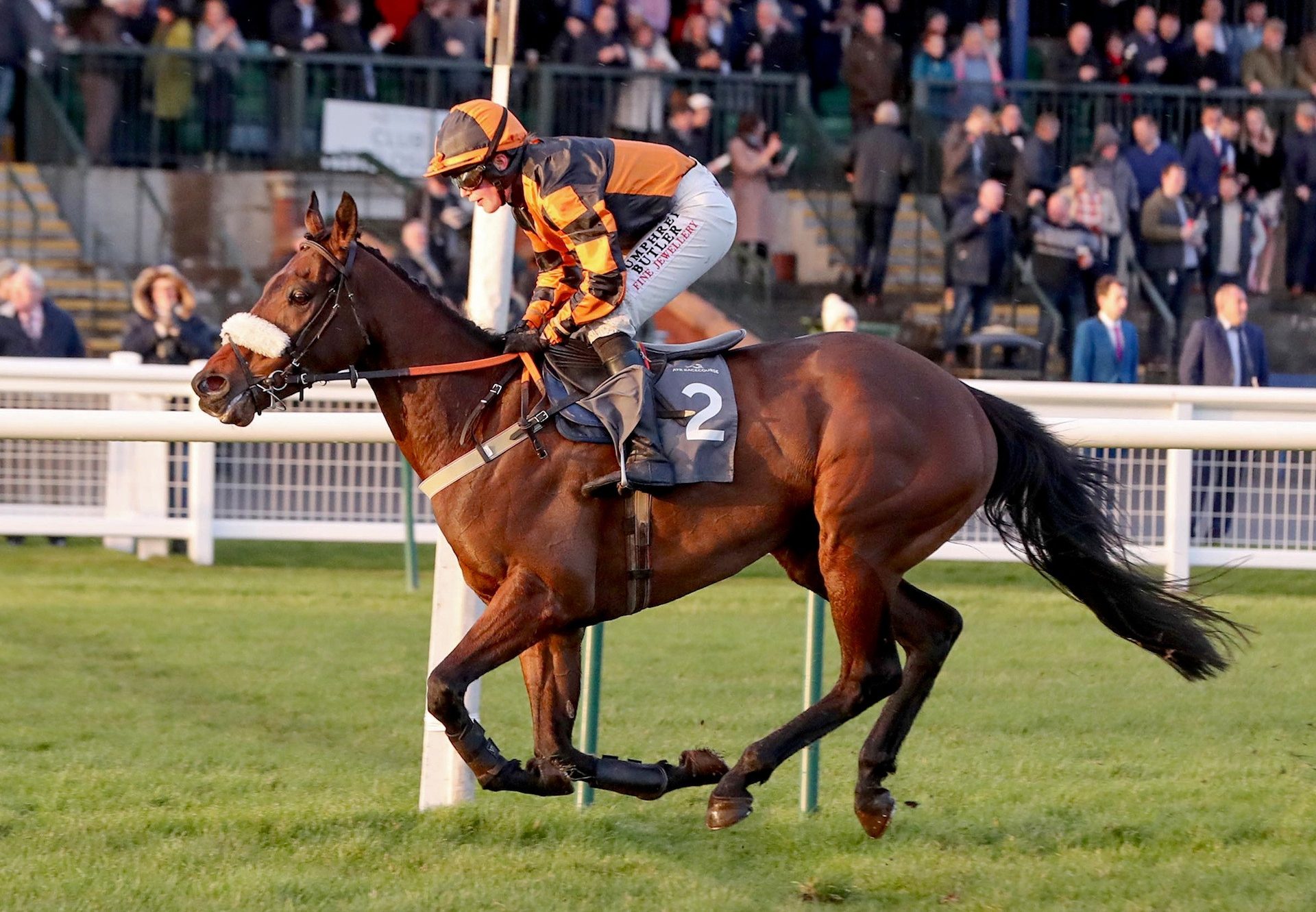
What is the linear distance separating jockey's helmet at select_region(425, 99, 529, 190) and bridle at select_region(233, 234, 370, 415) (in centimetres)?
31

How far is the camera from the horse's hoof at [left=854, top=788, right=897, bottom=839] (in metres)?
4.39

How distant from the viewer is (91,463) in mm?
8922

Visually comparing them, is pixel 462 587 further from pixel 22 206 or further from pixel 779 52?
pixel 779 52

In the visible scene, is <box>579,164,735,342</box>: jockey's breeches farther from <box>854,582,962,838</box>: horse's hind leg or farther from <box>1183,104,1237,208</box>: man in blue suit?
<box>1183,104,1237,208</box>: man in blue suit

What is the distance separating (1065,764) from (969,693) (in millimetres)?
1150

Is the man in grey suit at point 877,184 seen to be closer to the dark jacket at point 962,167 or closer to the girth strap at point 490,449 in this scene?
the dark jacket at point 962,167

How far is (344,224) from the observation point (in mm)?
4152

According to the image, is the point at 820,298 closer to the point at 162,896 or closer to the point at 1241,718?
the point at 1241,718

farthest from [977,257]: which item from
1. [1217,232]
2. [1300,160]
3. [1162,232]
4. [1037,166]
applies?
[1300,160]

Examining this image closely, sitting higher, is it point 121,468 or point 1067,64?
point 1067,64

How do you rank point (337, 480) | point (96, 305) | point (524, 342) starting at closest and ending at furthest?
point (524, 342)
point (337, 480)
point (96, 305)

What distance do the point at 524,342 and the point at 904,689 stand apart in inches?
51.7

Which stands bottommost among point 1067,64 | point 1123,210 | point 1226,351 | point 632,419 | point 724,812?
point 724,812

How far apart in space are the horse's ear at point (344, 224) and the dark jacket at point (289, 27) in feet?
34.5
